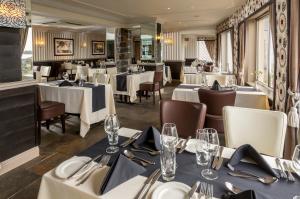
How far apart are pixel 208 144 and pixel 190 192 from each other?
1.04ft

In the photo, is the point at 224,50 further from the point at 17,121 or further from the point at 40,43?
the point at 17,121

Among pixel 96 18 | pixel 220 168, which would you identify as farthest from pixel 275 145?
pixel 96 18

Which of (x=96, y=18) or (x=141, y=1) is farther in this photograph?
(x=96, y=18)

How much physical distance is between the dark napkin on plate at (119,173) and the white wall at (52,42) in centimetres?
1167

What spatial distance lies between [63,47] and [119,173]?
13.2m

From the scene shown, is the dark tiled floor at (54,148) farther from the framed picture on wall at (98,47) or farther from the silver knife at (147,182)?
the framed picture on wall at (98,47)

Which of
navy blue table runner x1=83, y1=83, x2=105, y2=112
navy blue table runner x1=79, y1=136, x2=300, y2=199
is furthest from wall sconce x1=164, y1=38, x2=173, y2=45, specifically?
navy blue table runner x1=79, y1=136, x2=300, y2=199

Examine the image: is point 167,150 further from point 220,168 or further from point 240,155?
point 240,155

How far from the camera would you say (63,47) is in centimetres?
1307

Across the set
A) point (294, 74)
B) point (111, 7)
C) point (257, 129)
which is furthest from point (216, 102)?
point (111, 7)

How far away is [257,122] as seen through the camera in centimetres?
172

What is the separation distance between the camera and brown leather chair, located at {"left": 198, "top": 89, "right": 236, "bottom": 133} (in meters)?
3.02

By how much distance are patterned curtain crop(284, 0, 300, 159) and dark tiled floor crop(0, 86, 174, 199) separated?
98.5 inches

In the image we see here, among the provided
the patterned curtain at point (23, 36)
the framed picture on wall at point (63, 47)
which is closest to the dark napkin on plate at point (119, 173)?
the patterned curtain at point (23, 36)
